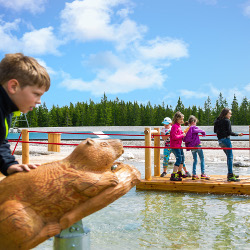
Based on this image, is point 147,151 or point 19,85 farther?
point 147,151

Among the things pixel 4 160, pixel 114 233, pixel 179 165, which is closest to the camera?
pixel 4 160

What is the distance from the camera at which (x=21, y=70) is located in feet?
4.81

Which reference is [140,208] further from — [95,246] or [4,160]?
[4,160]

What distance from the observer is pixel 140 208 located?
5211 millimetres

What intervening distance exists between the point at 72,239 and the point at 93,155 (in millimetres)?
534

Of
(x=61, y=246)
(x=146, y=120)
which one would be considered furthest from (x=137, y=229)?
(x=146, y=120)

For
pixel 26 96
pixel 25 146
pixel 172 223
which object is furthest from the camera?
pixel 25 146

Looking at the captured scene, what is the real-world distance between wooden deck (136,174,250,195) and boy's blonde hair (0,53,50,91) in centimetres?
535

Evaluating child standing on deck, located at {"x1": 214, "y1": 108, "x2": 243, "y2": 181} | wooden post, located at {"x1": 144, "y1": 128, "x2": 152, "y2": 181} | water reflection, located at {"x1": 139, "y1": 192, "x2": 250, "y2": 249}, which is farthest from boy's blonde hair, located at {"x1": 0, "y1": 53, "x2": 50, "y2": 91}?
child standing on deck, located at {"x1": 214, "y1": 108, "x2": 243, "y2": 181}

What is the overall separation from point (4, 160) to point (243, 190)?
18.2 ft

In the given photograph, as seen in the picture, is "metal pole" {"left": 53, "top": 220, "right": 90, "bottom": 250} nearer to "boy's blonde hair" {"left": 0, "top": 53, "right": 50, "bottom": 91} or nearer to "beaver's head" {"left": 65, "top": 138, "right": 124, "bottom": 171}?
"beaver's head" {"left": 65, "top": 138, "right": 124, "bottom": 171}

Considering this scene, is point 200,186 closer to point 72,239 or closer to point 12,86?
point 72,239

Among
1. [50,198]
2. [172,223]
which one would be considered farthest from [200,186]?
[50,198]

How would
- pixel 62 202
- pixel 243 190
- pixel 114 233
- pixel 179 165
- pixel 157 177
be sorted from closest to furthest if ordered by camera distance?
pixel 62 202
pixel 114 233
pixel 243 190
pixel 179 165
pixel 157 177
